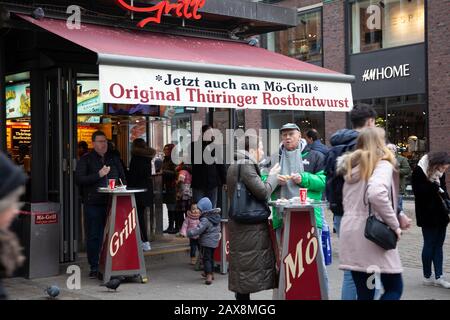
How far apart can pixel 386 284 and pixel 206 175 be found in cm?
458

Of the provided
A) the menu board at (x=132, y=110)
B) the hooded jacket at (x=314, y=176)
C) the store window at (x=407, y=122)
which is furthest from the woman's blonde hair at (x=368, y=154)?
the store window at (x=407, y=122)

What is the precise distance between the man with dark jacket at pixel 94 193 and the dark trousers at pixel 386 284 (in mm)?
4070

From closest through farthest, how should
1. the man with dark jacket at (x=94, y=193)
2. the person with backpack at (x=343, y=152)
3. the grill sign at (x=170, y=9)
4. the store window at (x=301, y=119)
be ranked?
the person with backpack at (x=343, y=152)
the man with dark jacket at (x=94, y=193)
the grill sign at (x=170, y=9)
the store window at (x=301, y=119)

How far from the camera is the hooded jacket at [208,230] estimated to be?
782cm

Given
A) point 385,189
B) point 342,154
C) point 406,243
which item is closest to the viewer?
point 385,189

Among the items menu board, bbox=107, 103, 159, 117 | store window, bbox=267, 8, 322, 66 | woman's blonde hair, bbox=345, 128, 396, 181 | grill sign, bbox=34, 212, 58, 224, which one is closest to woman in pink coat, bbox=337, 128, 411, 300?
woman's blonde hair, bbox=345, 128, 396, 181

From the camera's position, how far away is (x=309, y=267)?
584cm

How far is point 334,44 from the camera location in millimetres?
21234

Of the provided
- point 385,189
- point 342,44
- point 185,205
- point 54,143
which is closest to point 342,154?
point 385,189

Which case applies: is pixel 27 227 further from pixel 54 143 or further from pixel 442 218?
pixel 442 218

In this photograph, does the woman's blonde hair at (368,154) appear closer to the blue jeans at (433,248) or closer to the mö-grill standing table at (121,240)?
the blue jeans at (433,248)

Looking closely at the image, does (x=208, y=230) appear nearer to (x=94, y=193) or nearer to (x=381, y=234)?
(x=94, y=193)

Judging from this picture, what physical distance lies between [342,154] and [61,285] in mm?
3984

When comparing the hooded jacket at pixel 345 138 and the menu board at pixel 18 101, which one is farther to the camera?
the menu board at pixel 18 101
